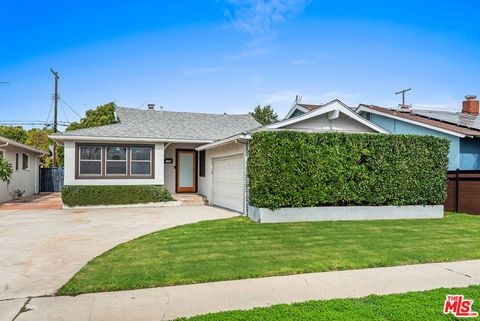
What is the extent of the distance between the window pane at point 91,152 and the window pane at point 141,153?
57.0 inches

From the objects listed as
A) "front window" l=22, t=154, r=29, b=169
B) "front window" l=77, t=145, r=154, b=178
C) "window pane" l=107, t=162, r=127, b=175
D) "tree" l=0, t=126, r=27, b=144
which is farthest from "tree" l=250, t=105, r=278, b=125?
"window pane" l=107, t=162, r=127, b=175

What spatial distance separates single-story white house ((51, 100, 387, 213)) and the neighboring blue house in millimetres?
4367

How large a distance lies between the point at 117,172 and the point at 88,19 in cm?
664

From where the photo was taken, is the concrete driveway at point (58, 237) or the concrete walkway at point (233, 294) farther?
the concrete driveway at point (58, 237)

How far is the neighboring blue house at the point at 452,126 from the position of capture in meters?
16.0

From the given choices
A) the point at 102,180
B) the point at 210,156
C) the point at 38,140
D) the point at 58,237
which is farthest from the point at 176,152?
the point at 38,140

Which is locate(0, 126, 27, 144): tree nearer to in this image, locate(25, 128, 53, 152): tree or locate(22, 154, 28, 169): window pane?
locate(25, 128, 53, 152): tree

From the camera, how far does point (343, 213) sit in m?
11.5

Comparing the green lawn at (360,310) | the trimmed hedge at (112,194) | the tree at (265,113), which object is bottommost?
the green lawn at (360,310)

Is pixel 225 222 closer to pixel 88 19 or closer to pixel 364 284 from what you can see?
pixel 364 284

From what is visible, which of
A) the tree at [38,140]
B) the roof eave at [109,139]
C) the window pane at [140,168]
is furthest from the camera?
the tree at [38,140]

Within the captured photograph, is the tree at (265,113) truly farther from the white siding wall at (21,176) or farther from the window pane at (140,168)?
the window pane at (140,168)

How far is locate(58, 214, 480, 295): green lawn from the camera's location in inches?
212

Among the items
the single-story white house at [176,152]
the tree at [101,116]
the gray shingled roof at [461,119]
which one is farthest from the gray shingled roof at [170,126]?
the gray shingled roof at [461,119]
